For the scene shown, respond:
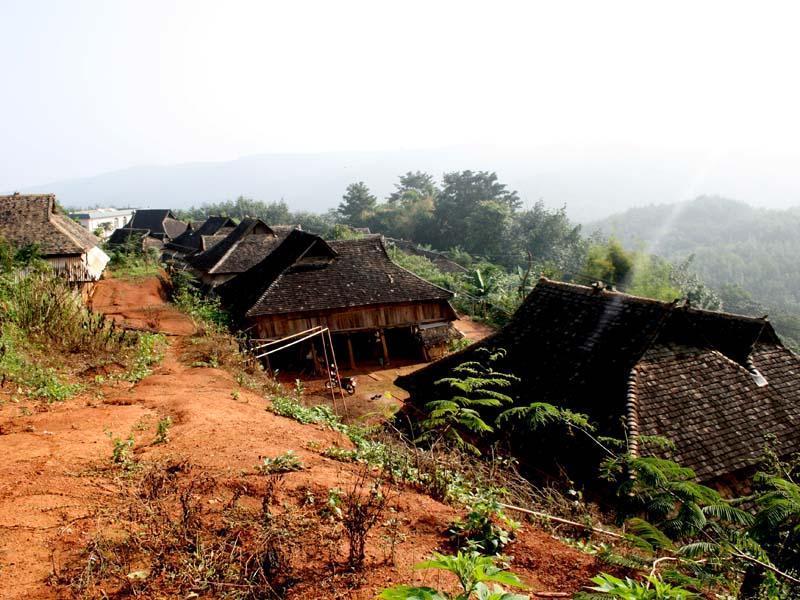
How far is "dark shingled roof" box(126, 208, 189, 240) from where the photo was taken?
68419 millimetres

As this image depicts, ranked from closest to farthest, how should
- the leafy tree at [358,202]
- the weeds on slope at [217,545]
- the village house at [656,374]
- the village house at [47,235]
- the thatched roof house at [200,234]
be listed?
1. the weeds on slope at [217,545]
2. the village house at [656,374]
3. the village house at [47,235]
4. the thatched roof house at [200,234]
5. the leafy tree at [358,202]

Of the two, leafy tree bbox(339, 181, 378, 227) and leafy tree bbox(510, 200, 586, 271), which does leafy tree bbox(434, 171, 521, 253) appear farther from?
leafy tree bbox(339, 181, 378, 227)

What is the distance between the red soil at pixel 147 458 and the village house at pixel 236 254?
21.4m

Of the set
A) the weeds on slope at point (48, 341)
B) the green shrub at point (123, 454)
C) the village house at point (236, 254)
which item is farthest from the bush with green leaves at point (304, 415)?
the village house at point (236, 254)

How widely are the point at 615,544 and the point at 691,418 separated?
464 cm

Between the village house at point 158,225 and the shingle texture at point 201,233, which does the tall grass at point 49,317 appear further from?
the village house at point 158,225

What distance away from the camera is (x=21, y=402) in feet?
25.0

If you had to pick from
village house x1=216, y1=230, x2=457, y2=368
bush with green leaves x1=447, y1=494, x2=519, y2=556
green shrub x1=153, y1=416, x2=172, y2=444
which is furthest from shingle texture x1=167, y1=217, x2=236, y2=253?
bush with green leaves x1=447, y1=494, x2=519, y2=556

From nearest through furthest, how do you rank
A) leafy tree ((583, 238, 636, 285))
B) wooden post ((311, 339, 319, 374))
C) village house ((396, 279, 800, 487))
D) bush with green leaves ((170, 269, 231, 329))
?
village house ((396, 279, 800, 487)) < bush with green leaves ((170, 269, 231, 329)) < wooden post ((311, 339, 319, 374)) < leafy tree ((583, 238, 636, 285))

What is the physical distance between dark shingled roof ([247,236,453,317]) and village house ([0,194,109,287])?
10.6 m

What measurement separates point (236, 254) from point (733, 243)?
11744 cm

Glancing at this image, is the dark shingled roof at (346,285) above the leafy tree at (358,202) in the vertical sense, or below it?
below

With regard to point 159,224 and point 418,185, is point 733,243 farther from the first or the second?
point 159,224

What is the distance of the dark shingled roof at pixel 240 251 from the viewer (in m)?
30.8
